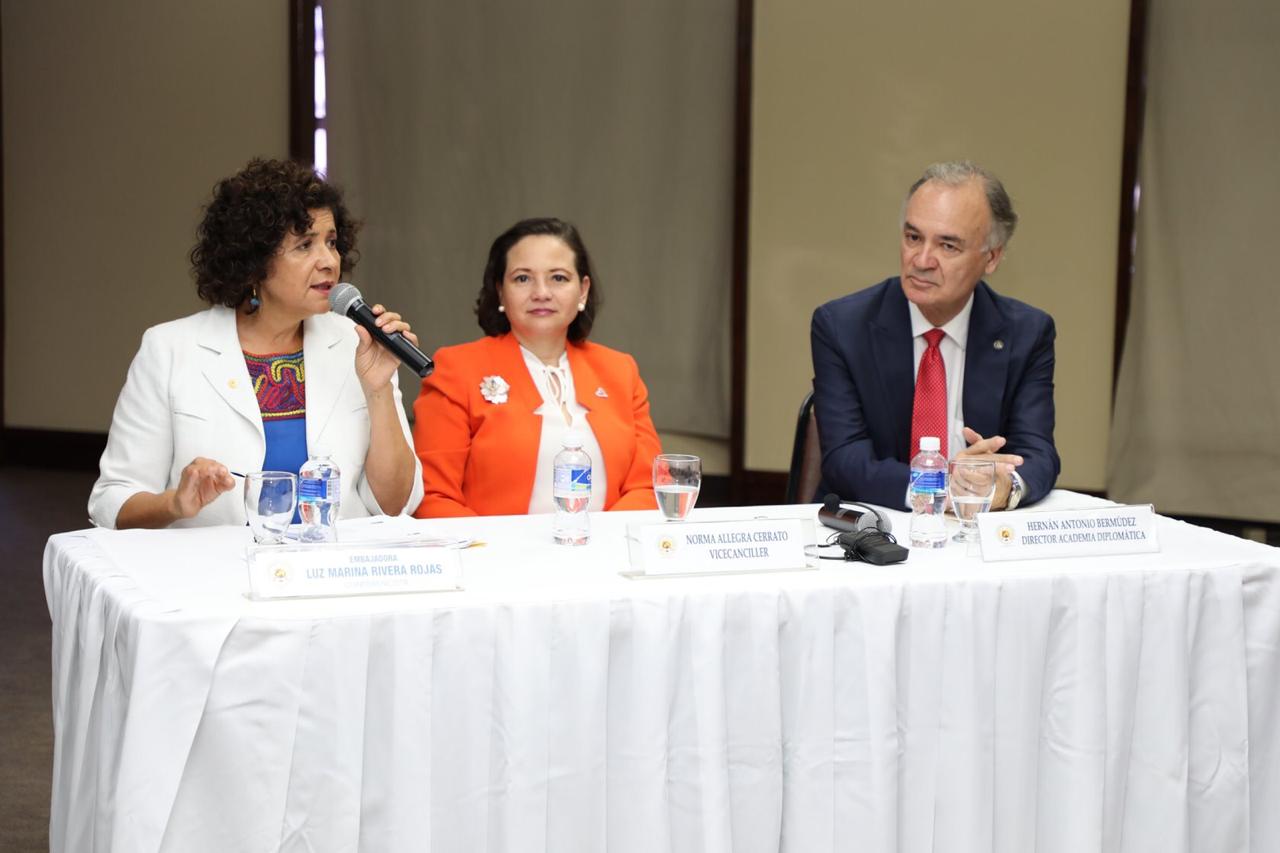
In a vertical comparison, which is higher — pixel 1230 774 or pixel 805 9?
pixel 805 9

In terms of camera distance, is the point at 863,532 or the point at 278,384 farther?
the point at 278,384

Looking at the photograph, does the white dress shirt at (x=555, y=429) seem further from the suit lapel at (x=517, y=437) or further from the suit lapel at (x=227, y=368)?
the suit lapel at (x=227, y=368)

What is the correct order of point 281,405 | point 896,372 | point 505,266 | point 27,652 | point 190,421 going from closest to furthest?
point 190,421 < point 281,405 < point 896,372 < point 505,266 < point 27,652

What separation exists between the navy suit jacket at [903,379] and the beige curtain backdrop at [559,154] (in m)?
3.61

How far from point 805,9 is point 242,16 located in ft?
10.4

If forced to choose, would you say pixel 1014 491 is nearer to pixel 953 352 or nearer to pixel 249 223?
pixel 953 352

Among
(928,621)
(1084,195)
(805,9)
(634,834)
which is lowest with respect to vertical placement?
(634,834)

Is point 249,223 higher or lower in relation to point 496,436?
higher

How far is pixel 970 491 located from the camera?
2342mm

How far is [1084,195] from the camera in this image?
5.86 meters

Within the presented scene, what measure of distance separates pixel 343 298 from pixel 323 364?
0.27 meters

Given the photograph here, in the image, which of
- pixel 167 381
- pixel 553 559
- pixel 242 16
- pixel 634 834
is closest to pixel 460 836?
pixel 634 834

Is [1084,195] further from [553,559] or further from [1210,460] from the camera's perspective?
[553,559]

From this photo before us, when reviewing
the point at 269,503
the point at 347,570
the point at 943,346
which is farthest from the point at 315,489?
the point at 943,346
